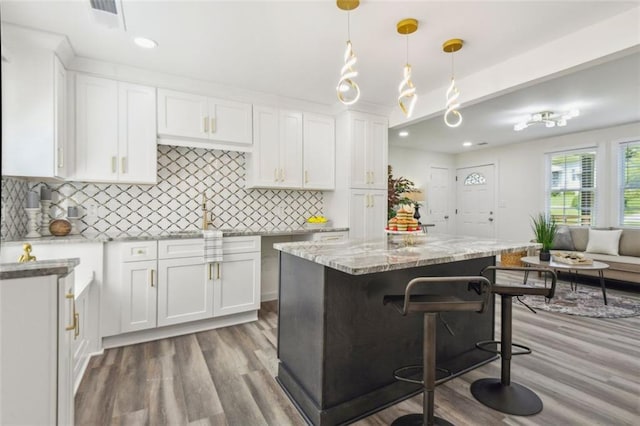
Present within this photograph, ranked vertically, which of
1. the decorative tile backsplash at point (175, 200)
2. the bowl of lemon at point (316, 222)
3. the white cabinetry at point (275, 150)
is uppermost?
the white cabinetry at point (275, 150)

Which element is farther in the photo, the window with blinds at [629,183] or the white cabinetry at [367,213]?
the window with blinds at [629,183]

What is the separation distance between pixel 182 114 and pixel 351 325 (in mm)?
2689

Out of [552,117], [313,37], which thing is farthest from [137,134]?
[552,117]

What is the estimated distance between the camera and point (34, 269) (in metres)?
1.22

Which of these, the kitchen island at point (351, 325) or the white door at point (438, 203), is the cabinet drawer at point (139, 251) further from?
the white door at point (438, 203)

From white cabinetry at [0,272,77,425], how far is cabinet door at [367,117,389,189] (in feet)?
11.3

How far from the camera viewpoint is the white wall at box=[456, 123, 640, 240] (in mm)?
5402

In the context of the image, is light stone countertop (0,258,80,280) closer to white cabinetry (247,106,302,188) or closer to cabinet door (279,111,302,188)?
white cabinetry (247,106,302,188)

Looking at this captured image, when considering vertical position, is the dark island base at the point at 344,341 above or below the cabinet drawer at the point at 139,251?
below

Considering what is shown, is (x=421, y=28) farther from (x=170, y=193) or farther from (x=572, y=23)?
(x=170, y=193)

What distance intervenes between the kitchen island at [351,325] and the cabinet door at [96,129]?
6.54ft

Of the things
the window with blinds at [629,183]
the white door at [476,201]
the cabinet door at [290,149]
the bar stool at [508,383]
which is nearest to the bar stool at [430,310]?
the bar stool at [508,383]

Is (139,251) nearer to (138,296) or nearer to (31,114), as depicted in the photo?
(138,296)

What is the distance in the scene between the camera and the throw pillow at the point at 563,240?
17.8 ft
